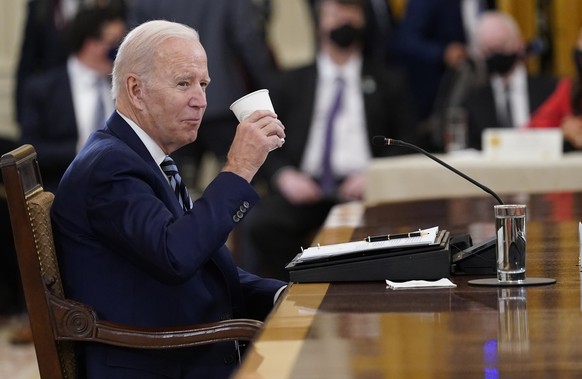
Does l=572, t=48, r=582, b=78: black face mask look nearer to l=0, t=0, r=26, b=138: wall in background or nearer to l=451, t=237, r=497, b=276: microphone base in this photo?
l=451, t=237, r=497, b=276: microphone base

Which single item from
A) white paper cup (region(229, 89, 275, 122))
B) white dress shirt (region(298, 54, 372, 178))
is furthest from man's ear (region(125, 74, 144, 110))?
white dress shirt (region(298, 54, 372, 178))

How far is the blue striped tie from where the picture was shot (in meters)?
2.68

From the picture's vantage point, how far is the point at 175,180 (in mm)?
2701

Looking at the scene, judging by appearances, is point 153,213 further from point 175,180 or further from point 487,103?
point 487,103

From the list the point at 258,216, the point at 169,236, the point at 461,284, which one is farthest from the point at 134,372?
the point at 258,216

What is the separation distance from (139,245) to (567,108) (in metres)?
4.14

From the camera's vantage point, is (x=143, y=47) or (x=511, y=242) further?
(x=143, y=47)

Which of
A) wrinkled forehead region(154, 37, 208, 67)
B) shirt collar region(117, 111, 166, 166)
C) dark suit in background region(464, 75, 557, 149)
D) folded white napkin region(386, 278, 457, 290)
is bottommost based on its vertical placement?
dark suit in background region(464, 75, 557, 149)

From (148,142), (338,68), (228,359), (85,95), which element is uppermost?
(148,142)

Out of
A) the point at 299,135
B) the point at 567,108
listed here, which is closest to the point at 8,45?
the point at 299,135

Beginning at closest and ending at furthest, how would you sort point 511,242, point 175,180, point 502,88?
point 511,242
point 175,180
point 502,88

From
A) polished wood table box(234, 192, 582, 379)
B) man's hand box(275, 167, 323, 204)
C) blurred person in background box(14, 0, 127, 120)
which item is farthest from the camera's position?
blurred person in background box(14, 0, 127, 120)

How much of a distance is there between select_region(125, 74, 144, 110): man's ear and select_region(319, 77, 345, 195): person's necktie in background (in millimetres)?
3772

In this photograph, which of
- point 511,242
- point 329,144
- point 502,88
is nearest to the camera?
point 511,242
